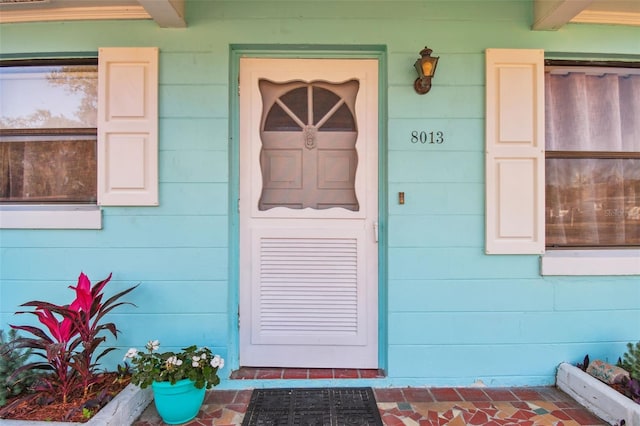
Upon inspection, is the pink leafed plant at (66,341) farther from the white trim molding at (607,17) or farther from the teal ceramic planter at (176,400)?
the white trim molding at (607,17)

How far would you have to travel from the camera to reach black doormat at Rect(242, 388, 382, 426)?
6.44 feet

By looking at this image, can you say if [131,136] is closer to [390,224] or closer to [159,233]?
[159,233]

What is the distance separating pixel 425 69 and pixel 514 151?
78 cm

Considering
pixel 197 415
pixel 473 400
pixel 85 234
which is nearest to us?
pixel 197 415

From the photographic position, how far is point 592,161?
247 cm

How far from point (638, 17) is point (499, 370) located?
8.10 feet

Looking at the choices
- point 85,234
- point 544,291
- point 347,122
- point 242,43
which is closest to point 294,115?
point 347,122

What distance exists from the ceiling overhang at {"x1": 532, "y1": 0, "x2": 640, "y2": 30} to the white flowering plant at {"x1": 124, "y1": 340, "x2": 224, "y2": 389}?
2.84m

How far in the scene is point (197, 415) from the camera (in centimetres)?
203

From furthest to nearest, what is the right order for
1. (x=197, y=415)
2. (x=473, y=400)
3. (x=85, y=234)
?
(x=85, y=234) < (x=473, y=400) < (x=197, y=415)

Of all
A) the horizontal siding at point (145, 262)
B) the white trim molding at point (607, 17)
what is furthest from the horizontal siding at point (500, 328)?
the white trim molding at point (607, 17)

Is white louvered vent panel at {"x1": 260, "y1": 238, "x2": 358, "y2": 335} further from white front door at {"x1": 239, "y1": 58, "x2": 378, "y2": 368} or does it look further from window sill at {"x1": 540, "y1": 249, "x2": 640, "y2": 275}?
window sill at {"x1": 540, "y1": 249, "x2": 640, "y2": 275}

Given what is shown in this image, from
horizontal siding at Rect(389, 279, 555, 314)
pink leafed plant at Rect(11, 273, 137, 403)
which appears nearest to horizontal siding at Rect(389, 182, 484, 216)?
horizontal siding at Rect(389, 279, 555, 314)

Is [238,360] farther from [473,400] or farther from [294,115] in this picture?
[294,115]
